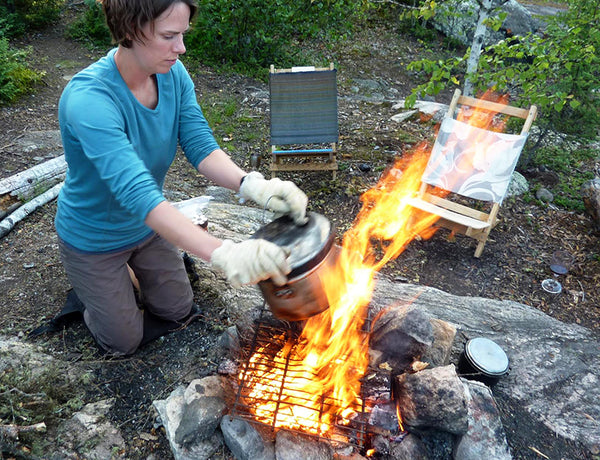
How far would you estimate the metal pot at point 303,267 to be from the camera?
1.93 m

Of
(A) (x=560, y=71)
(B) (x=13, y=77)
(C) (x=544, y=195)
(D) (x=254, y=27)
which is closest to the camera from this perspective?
(A) (x=560, y=71)

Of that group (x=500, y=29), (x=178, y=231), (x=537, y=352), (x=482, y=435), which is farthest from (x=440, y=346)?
(x=500, y=29)

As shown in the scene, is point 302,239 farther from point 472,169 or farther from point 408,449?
point 472,169

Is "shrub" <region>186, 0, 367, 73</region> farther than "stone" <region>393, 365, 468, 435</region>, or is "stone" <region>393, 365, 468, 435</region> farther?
"shrub" <region>186, 0, 367, 73</region>

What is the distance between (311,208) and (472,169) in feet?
6.60

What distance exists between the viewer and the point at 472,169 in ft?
16.9

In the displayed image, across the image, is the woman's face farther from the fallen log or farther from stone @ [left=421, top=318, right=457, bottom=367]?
the fallen log

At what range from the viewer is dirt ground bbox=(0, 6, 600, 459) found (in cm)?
279

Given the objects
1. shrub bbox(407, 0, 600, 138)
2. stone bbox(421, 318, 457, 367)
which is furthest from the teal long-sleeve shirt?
shrub bbox(407, 0, 600, 138)

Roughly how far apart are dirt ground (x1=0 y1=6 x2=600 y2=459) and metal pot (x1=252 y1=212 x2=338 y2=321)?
970mm

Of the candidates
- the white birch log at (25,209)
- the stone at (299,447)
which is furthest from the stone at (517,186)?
the white birch log at (25,209)

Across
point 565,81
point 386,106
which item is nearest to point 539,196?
point 565,81

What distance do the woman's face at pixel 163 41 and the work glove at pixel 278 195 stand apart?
79cm

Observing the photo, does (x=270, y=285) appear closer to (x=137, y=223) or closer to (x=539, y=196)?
(x=137, y=223)
